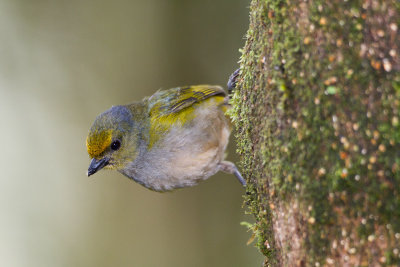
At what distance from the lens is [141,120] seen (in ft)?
17.2

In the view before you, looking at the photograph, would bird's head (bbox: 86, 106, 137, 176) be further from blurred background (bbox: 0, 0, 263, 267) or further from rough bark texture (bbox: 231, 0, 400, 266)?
blurred background (bbox: 0, 0, 263, 267)

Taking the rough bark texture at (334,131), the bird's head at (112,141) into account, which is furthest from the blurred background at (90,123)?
the rough bark texture at (334,131)

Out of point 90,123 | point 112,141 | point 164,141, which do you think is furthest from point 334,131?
point 90,123

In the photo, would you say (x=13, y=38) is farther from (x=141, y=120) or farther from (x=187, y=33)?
(x=141, y=120)

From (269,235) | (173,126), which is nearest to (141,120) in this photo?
(173,126)

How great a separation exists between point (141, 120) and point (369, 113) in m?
3.32

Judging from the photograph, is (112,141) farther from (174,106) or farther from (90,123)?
(90,123)

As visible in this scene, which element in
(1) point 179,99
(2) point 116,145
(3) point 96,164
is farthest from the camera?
(1) point 179,99

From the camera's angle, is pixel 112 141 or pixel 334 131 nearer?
pixel 334 131

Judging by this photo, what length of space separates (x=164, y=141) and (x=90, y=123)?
451cm

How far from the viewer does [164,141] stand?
198 inches

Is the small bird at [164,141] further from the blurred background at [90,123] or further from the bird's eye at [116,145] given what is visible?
the blurred background at [90,123]

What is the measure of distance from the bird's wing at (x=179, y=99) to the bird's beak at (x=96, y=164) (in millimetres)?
842

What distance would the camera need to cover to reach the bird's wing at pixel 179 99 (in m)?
5.30
